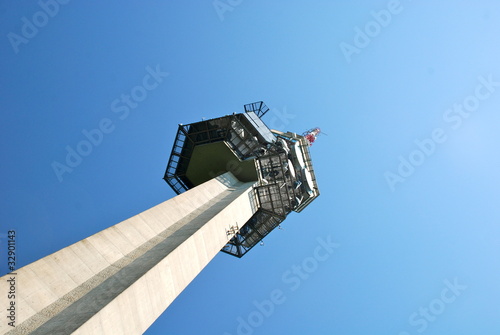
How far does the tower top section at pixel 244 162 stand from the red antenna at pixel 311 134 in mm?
21362

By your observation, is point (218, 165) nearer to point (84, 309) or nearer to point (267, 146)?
point (267, 146)

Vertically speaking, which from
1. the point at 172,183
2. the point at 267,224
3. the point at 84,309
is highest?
the point at 172,183

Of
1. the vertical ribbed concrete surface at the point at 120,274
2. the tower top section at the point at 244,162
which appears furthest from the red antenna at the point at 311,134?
the vertical ribbed concrete surface at the point at 120,274

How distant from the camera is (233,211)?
23.2 m

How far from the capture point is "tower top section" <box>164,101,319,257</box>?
1240 inches

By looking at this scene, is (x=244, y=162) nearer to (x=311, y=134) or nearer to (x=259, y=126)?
(x=259, y=126)

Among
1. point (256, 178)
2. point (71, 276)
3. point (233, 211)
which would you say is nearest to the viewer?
point (71, 276)

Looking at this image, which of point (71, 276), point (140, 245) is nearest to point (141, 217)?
point (140, 245)

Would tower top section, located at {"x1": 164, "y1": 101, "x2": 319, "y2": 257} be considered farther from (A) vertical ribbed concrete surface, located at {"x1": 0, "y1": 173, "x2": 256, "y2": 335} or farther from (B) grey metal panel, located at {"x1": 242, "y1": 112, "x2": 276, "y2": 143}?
(A) vertical ribbed concrete surface, located at {"x1": 0, "y1": 173, "x2": 256, "y2": 335}

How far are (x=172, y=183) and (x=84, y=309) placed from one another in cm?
2659

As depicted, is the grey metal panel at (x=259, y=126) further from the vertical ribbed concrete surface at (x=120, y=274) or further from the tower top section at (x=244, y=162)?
the vertical ribbed concrete surface at (x=120, y=274)

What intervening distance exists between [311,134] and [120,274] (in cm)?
4896

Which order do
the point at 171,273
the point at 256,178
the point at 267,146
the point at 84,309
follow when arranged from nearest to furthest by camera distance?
1. the point at 84,309
2. the point at 171,273
3. the point at 256,178
4. the point at 267,146

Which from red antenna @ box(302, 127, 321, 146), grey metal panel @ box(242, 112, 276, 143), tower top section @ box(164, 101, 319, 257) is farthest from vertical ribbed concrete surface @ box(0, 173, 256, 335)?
red antenna @ box(302, 127, 321, 146)
